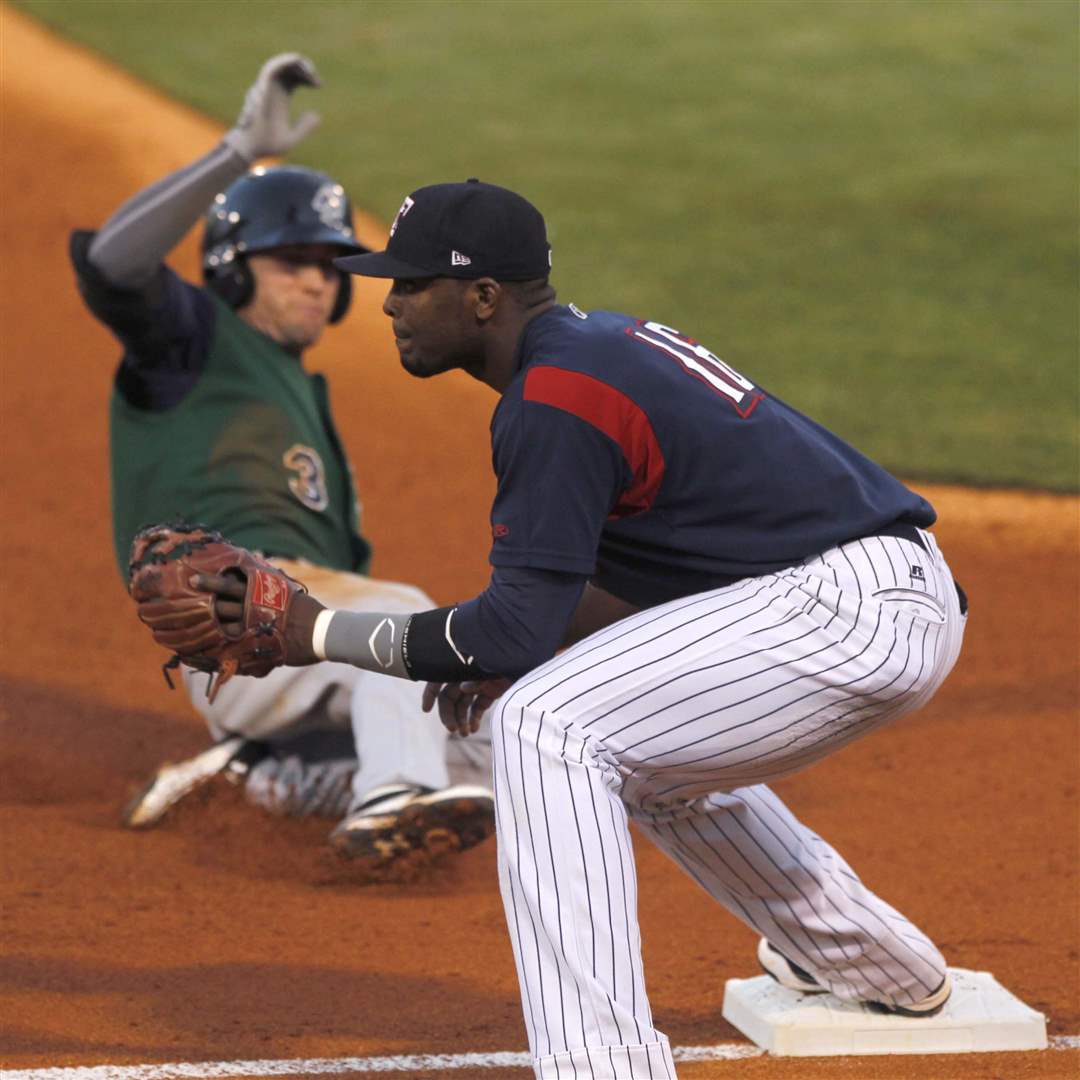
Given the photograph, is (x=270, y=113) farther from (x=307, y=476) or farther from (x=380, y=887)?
(x=380, y=887)

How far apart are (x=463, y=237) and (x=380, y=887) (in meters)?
2.11

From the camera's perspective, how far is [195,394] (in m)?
5.14

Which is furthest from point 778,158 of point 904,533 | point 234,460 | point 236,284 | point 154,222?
point 904,533

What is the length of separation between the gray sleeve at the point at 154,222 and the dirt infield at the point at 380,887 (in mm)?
1494

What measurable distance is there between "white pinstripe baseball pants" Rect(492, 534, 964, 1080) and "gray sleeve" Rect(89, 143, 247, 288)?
7.48 ft

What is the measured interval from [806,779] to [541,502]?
299 cm

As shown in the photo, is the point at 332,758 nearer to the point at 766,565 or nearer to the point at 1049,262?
the point at 766,565

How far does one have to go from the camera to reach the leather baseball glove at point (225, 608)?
3020mm

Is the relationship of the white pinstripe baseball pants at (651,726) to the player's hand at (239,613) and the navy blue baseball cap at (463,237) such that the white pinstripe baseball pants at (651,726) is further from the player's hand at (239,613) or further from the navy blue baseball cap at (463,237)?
the navy blue baseball cap at (463,237)

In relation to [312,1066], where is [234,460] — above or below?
above

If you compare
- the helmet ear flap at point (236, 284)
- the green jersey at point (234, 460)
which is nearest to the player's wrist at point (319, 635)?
the green jersey at point (234, 460)

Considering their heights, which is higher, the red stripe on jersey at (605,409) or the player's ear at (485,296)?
the player's ear at (485,296)

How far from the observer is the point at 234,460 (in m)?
5.12

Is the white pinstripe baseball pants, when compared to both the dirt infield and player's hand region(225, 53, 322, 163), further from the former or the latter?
player's hand region(225, 53, 322, 163)
